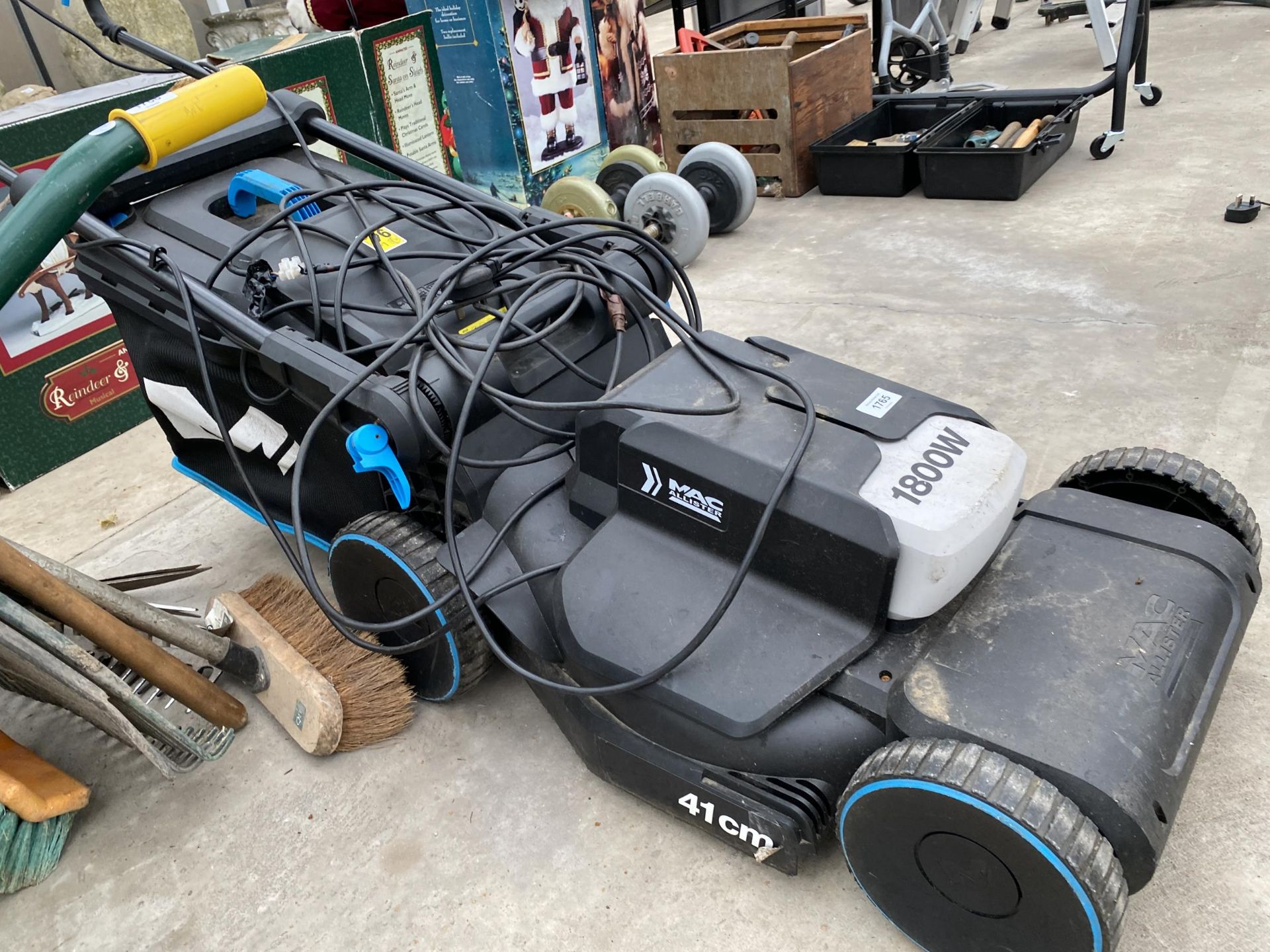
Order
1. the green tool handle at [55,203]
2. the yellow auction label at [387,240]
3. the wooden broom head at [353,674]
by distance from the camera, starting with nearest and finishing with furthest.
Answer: the green tool handle at [55,203] < the wooden broom head at [353,674] < the yellow auction label at [387,240]

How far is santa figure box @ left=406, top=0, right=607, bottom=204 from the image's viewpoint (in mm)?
3561

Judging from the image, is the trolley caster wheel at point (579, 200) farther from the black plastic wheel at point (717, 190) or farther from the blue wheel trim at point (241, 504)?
the blue wheel trim at point (241, 504)

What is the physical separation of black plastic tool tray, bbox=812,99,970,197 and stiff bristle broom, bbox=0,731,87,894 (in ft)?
10.9

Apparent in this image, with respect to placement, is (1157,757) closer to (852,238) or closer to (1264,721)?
(1264,721)

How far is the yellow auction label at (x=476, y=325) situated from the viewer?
162cm

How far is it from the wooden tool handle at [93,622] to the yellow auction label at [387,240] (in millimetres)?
726

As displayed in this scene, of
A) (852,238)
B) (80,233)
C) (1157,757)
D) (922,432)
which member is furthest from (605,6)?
(1157,757)

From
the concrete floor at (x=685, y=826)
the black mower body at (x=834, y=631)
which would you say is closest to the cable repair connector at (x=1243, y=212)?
the concrete floor at (x=685, y=826)

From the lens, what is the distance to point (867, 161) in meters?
3.80

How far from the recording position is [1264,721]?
1467 millimetres

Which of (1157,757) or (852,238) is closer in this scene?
(1157,757)

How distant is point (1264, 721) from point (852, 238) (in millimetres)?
2363

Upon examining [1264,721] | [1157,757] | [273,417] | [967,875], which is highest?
[273,417]

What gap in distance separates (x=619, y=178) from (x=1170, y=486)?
8.37 feet
